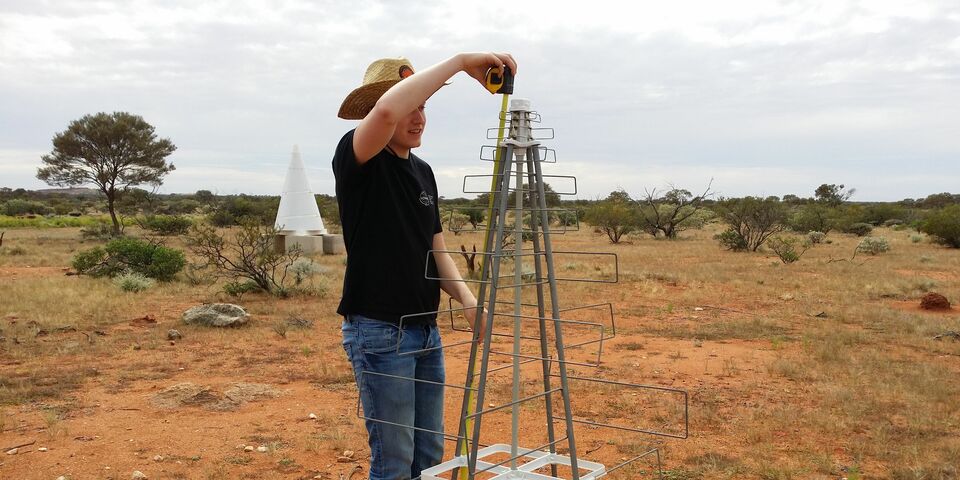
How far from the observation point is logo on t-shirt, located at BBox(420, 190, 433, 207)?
7.75 ft

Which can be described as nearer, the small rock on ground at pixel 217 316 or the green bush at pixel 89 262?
the small rock on ground at pixel 217 316

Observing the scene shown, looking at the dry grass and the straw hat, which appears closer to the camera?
the straw hat

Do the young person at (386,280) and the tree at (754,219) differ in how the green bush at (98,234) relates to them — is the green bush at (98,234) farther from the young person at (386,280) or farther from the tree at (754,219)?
the young person at (386,280)

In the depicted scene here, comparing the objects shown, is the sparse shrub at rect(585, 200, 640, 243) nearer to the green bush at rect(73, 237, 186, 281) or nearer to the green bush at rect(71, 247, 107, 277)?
the green bush at rect(73, 237, 186, 281)

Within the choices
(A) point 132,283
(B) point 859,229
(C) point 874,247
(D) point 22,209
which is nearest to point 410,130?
(A) point 132,283

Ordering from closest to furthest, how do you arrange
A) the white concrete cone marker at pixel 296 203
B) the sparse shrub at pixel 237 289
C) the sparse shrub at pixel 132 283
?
the sparse shrub at pixel 237 289 < the sparse shrub at pixel 132 283 < the white concrete cone marker at pixel 296 203

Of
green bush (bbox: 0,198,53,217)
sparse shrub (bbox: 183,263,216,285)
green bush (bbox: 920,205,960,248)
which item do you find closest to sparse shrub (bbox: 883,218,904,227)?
green bush (bbox: 920,205,960,248)

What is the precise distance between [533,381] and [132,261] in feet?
28.7

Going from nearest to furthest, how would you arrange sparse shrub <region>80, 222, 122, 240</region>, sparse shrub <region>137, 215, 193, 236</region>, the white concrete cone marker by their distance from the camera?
the white concrete cone marker
sparse shrub <region>137, 215, 193, 236</region>
sparse shrub <region>80, 222, 122, 240</region>

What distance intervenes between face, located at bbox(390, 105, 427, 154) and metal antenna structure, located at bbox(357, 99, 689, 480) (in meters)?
0.23

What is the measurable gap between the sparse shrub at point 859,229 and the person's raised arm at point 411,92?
93.3 feet

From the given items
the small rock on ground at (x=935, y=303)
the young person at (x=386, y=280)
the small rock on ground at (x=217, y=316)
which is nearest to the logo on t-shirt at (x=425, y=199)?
the young person at (x=386, y=280)

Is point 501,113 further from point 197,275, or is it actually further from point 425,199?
point 197,275

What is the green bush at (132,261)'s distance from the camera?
41.2ft
